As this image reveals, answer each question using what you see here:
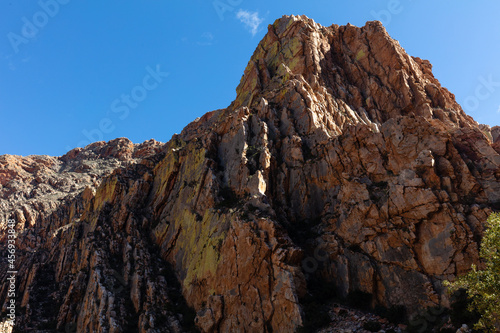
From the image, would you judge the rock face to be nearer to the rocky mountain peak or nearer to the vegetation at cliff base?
the rocky mountain peak

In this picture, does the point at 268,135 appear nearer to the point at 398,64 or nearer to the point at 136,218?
the point at 136,218

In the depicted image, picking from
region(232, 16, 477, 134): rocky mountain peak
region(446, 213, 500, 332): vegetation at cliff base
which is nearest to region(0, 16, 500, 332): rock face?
region(232, 16, 477, 134): rocky mountain peak

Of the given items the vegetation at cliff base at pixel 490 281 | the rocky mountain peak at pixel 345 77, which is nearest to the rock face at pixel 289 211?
the rocky mountain peak at pixel 345 77

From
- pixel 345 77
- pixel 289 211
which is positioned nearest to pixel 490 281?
pixel 289 211

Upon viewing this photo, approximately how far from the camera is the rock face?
3256cm

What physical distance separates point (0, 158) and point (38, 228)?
186 feet

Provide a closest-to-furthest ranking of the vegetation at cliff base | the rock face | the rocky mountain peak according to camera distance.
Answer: the vegetation at cliff base, the rock face, the rocky mountain peak

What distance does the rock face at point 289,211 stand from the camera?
32562 mm

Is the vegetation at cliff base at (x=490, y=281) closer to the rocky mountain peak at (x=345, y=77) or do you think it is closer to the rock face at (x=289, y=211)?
the rock face at (x=289, y=211)

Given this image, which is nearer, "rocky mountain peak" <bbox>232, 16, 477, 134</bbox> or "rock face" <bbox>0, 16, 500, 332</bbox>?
"rock face" <bbox>0, 16, 500, 332</bbox>

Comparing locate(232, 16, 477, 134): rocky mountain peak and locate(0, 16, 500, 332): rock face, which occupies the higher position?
locate(232, 16, 477, 134): rocky mountain peak

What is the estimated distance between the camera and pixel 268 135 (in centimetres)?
5597

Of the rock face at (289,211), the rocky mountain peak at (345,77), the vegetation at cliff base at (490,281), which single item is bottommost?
the vegetation at cliff base at (490,281)

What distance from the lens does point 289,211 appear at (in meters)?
45.6
